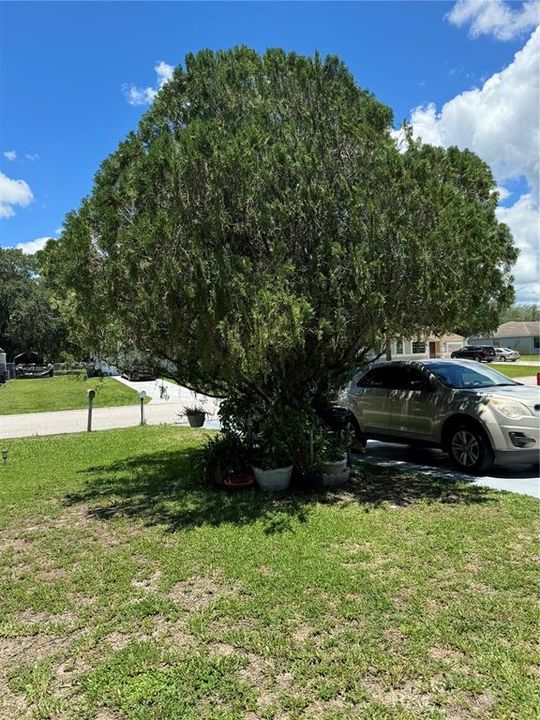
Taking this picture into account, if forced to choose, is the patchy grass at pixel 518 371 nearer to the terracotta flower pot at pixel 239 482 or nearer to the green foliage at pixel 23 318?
the terracotta flower pot at pixel 239 482

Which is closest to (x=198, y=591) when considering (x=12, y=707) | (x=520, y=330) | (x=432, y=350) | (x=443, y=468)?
(x=12, y=707)

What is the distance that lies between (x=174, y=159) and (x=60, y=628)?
13.4 feet

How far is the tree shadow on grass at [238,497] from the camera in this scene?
5.12m

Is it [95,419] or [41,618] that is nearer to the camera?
[41,618]

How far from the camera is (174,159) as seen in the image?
16.9 feet

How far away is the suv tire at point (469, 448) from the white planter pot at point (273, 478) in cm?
232

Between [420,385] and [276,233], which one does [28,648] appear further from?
[420,385]

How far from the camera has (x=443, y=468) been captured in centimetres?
704

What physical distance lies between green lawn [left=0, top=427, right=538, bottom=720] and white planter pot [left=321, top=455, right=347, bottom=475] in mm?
342

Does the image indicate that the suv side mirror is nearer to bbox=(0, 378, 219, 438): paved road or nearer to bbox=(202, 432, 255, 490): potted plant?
bbox=(202, 432, 255, 490): potted plant

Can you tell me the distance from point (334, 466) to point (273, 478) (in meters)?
0.75

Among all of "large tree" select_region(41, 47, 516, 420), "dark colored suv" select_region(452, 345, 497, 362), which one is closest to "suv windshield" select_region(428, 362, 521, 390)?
"large tree" select_region(41, 47, 516, 420)

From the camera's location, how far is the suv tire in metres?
6.41

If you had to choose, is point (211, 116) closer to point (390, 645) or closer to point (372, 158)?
point (372, 158)
